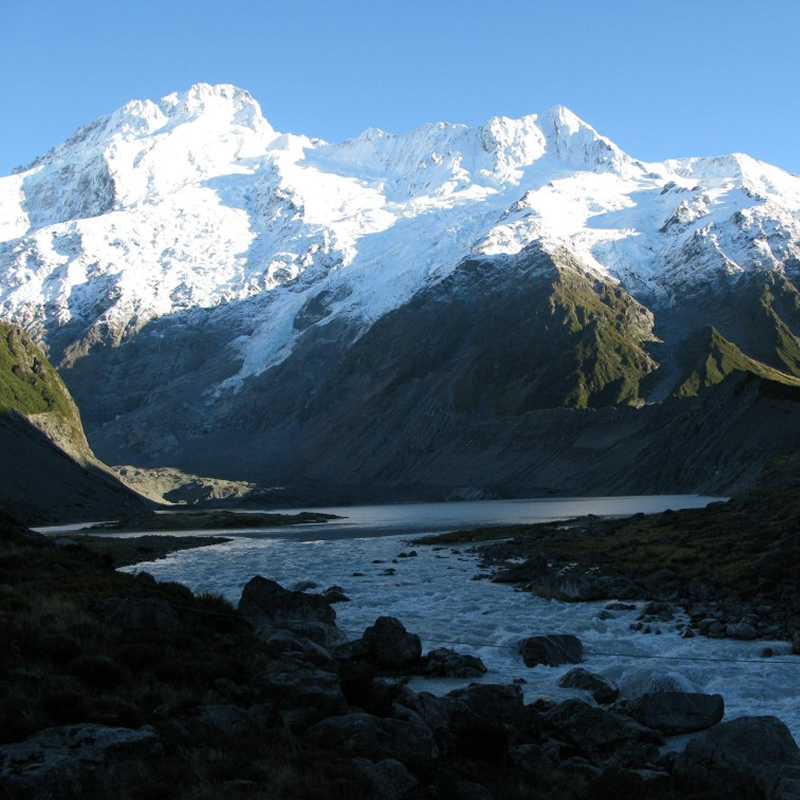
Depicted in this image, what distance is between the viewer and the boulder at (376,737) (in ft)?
55.6

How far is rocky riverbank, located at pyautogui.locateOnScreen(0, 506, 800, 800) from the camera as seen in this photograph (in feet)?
49.6

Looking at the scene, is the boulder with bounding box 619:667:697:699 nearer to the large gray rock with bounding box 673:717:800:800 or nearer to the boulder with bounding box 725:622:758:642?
the large gray rock with bounding box 673:717:800:800

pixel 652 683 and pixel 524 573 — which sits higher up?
pixel 652 683

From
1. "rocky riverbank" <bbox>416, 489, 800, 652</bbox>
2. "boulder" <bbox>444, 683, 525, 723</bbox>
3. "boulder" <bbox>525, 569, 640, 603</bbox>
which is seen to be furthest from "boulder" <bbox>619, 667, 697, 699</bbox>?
"boulder" <bbox>525, 569, 640, 603</bbox>

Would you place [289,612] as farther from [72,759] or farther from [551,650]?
[72,759]

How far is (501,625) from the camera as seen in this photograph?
3712 cm

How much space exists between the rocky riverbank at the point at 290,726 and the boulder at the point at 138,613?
0.18 ft

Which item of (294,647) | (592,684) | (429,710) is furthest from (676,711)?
(294,647)

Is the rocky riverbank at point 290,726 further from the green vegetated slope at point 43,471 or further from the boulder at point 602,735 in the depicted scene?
the green vegetated slope at point 43,471

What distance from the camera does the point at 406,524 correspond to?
442 feet

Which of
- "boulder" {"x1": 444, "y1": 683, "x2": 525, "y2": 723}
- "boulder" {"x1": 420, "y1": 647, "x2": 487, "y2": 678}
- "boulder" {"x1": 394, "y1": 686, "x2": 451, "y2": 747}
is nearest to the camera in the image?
"boulder" {"x1": 394, "y1": 686, "x2": 451, "y2": 747}

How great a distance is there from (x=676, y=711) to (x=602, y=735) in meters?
3.27

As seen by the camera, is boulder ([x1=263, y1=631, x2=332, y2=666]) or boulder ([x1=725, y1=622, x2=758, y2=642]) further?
boulder ([x1=725, y1=622, x2=758, y2=642])

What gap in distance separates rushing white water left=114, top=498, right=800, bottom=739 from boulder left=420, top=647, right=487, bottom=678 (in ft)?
1.56
